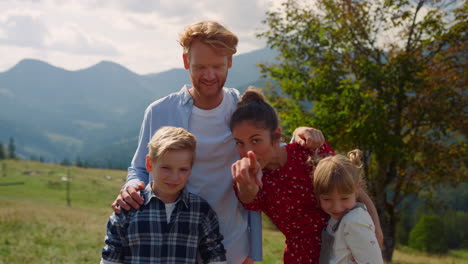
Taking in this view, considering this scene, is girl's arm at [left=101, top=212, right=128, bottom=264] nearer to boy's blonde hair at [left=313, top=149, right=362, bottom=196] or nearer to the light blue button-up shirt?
the light blue button-up shirt

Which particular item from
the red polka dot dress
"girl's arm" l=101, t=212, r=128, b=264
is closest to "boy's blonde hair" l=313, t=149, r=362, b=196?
the red polka dot dress

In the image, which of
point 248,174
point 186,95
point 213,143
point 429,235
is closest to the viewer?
point 248,174

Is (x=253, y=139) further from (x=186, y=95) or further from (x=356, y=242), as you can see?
(x=356, y=242)

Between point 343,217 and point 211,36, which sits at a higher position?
point 211,36

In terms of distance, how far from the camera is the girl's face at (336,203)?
2.66 meters

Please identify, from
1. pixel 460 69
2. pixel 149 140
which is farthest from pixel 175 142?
pixel 460 69

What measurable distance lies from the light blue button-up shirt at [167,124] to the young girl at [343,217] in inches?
22.1

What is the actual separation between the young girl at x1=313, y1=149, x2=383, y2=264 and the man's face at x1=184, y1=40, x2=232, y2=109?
0.94 m

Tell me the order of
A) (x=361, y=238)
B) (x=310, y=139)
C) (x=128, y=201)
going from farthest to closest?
(x=310, y=139), (x=128, y=201), (x=361, y=238)

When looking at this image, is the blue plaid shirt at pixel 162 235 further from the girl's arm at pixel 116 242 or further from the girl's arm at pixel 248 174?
the girl's arm at pixel 248 174

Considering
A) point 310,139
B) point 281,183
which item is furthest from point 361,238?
point 310,139

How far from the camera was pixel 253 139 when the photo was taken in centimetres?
268

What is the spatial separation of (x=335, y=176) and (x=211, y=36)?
1.29 meters

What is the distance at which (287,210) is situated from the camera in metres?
2.77
